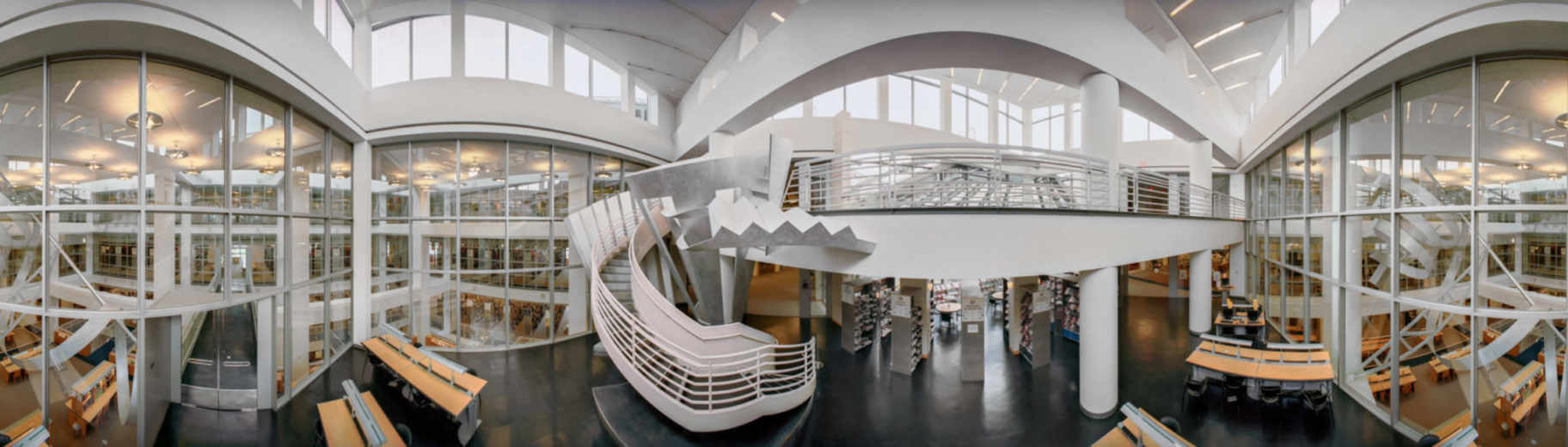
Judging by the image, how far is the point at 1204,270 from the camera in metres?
11.1

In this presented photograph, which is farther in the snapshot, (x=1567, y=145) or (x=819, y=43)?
(x=819, y=43)

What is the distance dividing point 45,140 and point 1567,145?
1692 cm

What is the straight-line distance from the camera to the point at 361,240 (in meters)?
9.38

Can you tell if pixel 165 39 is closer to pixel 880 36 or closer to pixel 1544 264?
pixel 880 36

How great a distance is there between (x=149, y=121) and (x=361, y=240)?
4.21m

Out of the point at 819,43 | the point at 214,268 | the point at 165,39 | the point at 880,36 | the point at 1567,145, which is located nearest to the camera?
Result: the point at 1567,145

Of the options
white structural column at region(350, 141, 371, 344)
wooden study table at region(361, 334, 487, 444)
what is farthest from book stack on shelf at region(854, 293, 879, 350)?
white structural column at region(350, 141, 371, 344)

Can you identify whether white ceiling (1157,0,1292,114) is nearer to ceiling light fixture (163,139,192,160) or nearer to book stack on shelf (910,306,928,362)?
book stack on shelf (910,306,928,362)

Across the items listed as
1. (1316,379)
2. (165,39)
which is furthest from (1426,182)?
(165,39)

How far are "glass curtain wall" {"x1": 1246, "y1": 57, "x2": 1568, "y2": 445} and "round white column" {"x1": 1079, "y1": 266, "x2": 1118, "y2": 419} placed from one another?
3.56 meters

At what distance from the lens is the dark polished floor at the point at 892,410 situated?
6.09 metres

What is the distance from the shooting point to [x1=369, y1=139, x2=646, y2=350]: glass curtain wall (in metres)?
9.65

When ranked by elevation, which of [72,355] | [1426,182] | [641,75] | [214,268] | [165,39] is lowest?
[72,355]

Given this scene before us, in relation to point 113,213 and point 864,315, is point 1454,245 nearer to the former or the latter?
point 864,315
